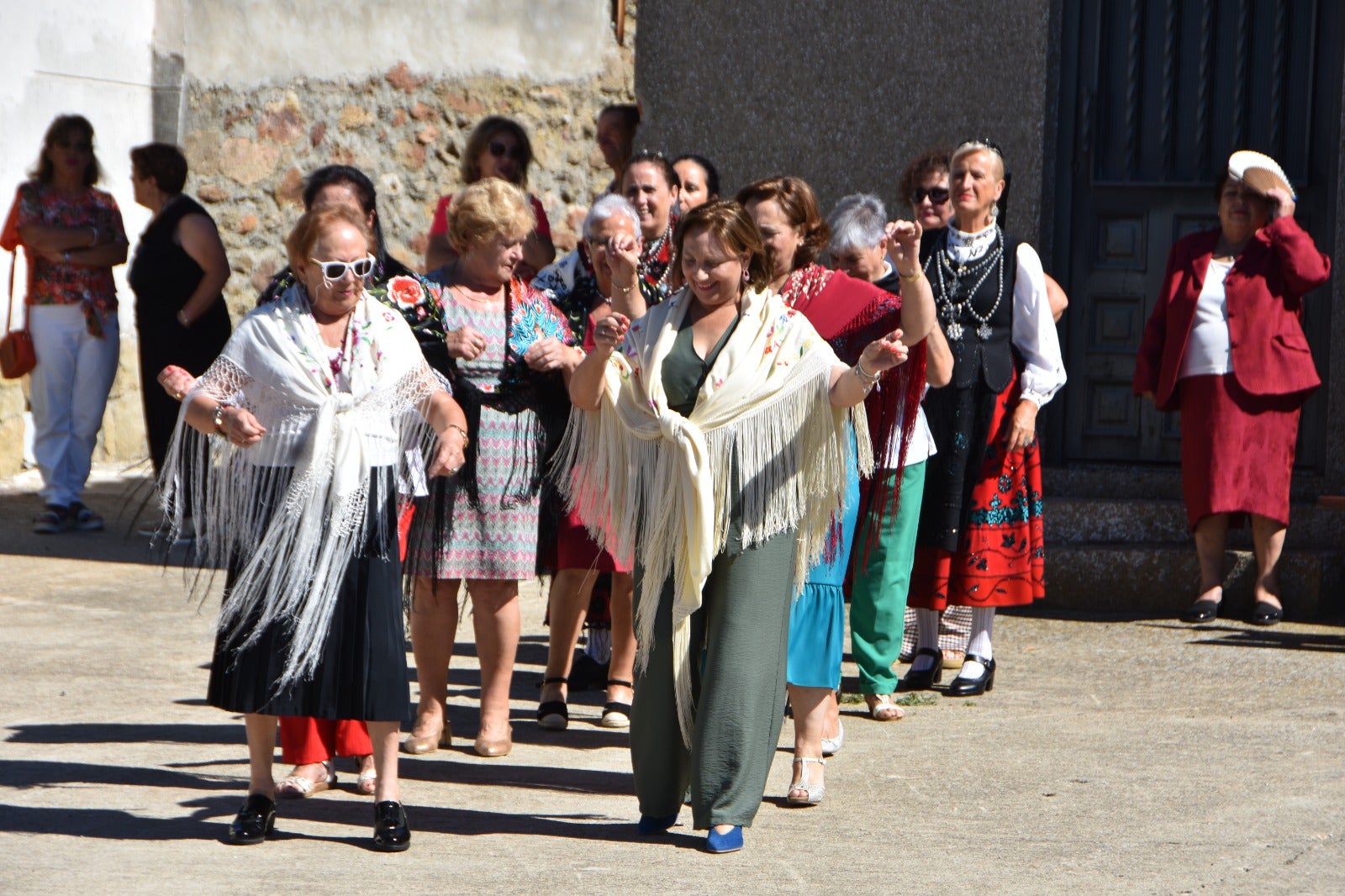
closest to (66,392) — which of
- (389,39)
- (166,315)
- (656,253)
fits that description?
(166,315)

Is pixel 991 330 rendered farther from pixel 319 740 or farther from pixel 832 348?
pixel 319 740

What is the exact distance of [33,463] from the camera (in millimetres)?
10586

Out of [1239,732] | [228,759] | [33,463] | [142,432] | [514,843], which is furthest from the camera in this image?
[142,432]

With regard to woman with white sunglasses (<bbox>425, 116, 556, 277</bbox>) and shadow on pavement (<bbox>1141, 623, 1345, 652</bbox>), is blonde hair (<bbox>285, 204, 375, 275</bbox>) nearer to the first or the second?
woman with white sunglasses (<bbox>425, 116, 556, 277</bbox>)

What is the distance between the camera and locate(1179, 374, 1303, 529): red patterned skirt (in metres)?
7.24

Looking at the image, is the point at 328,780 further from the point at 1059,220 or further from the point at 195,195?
the point at 195,195

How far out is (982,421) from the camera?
6121mm

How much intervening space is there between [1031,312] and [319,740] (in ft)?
9.17

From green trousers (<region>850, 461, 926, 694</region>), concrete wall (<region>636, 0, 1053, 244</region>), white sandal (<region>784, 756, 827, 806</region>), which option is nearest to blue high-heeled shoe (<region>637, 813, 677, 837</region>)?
white sandal (<region>784, 756, 827, 806</region>)

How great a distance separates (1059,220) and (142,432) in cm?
616

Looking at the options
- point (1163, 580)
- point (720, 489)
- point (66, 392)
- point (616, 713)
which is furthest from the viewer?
point (66, 392)

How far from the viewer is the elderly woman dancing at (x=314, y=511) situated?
432 centimetres

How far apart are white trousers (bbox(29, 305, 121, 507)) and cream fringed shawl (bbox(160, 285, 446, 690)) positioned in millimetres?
5006

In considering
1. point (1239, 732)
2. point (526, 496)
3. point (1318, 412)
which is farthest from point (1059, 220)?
point (526, 496)
